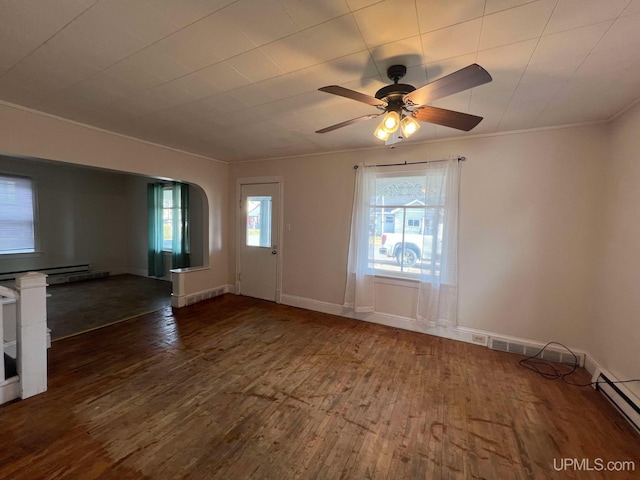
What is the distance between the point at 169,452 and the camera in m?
1.63

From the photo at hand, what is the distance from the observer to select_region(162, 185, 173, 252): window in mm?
5931

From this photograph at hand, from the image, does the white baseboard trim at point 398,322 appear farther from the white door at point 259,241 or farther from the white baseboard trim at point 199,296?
the white baseboard trim at point 199,296

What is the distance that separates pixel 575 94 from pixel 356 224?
8.16ft

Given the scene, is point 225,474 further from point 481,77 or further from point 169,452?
point 481,77

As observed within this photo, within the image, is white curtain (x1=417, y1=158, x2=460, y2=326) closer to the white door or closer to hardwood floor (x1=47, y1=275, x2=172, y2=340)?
the white door

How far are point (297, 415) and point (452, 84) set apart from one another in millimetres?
2451

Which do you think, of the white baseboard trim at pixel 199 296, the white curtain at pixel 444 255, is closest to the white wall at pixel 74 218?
the white baseboard trim at pixel 199 296

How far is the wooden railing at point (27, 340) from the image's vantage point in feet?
6.65

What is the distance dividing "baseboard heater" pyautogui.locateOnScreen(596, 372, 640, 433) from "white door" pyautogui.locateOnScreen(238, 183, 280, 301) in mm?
4109

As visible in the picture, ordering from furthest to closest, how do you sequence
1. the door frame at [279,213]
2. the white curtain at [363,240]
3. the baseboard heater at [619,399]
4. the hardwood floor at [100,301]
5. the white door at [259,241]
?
the white door at [259,241]
the door frame at [279,213]
the white curtain at [363,240]
the hardwood floor at [100,301]
the baseboard heater at [619,399]

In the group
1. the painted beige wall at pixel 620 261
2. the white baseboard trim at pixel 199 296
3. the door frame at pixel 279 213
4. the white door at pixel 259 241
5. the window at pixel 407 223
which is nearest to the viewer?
the painted beige wall at pixel 620 261

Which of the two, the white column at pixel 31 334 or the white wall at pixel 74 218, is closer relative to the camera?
the white column at pixel 31 334

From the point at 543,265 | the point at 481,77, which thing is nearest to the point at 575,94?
the point at 481,77

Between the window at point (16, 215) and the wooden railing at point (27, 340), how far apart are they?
4.37 m
